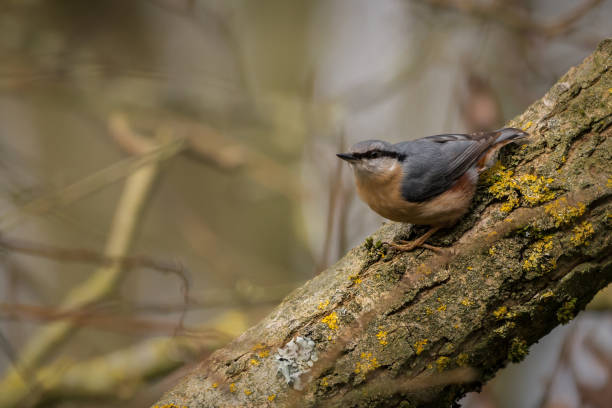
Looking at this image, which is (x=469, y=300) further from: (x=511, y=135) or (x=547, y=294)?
(x=511, y=135)

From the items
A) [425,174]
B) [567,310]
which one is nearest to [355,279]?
[425,174]

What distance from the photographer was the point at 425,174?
1762 millimetres

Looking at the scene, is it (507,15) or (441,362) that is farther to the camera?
(507,15)

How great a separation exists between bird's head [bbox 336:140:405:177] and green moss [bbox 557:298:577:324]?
0.74 metres

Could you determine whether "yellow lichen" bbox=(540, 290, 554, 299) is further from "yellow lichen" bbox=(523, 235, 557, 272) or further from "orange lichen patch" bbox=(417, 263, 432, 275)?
"orange lichen patch" bbox=(417, 263, 432, 275)

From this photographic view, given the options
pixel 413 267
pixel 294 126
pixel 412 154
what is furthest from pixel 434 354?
pixel 294 126

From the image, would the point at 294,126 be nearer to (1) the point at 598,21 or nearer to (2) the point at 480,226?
(1) the point at 598,21

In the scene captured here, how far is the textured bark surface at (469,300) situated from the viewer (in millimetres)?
1340

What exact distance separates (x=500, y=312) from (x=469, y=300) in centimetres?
9

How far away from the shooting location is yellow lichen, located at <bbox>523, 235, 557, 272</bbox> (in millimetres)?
1338

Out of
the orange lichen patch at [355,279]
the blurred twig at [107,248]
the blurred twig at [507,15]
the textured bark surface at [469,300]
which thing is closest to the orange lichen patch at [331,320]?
the textured bark surface at [469,300]

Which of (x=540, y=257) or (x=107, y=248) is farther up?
(x=107, y=248)

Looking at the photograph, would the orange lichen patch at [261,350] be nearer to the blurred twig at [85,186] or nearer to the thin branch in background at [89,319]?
the thin branch in background at [89,319]

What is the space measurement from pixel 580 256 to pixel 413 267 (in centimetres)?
47
